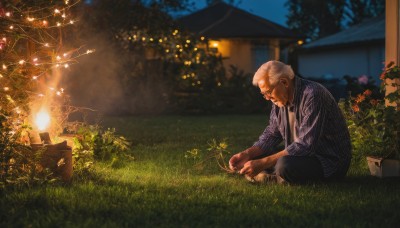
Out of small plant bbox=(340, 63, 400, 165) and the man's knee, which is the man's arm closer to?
the man's knee

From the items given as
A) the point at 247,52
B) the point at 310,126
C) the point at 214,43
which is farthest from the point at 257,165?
the point at 247,52

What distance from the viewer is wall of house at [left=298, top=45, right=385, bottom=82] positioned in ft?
82.1

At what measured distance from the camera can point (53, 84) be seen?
718 cm

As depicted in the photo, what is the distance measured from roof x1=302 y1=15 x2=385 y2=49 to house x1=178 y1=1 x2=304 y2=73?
2149 mm

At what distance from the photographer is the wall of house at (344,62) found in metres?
25.0

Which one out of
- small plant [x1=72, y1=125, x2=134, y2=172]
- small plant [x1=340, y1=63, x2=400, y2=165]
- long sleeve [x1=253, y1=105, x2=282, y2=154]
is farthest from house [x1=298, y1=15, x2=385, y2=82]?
long sleeve [x1=253, y1=105, x2=282, y2=154]

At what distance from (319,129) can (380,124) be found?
1.19m

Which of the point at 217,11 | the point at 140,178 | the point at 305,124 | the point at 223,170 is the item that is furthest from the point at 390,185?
the point at 217,11

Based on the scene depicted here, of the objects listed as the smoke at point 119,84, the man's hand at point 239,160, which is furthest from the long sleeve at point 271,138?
the smoke at point 119,84

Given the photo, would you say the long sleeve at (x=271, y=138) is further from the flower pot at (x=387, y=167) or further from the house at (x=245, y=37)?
the house at (x=245, y=37)

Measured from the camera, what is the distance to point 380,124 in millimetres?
6613

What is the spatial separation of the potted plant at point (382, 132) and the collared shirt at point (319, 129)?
2.33 feet

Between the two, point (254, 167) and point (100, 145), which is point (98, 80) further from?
point (254, 167)

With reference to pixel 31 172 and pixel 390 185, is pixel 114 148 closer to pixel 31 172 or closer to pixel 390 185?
pixel 31 172
